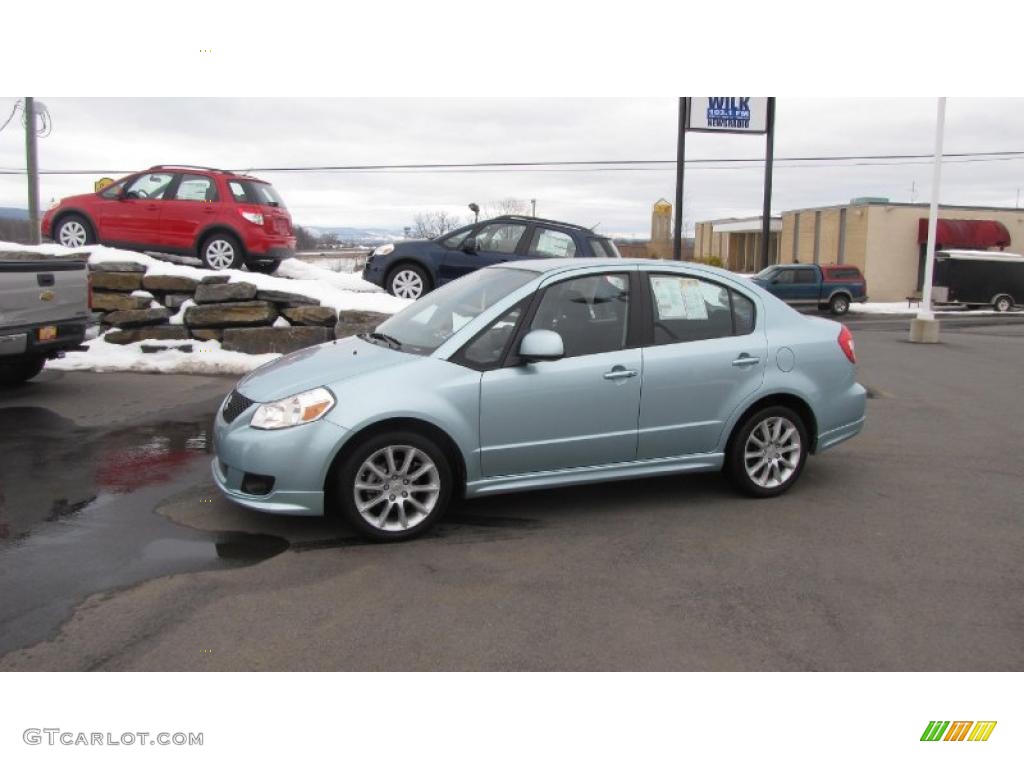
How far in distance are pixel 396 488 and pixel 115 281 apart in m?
8.66

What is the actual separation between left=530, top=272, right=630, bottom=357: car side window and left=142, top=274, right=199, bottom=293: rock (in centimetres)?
799

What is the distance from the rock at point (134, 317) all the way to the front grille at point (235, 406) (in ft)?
23.6

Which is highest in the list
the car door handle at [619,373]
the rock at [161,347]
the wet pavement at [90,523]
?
the car door handle at [619,373]

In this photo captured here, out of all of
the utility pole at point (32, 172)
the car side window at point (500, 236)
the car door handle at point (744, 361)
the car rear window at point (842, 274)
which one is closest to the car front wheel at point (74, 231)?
the utility pole at point (32, 172)

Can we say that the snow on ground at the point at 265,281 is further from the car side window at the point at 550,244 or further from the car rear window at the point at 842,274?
the car rear window at the point at 842,274

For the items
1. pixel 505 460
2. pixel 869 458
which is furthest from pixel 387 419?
pixel 869 458

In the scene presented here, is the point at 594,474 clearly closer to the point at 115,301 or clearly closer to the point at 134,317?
the point at 134,317

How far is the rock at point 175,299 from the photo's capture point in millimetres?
11953

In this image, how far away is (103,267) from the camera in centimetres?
1188

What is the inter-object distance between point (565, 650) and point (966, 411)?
7.14 m

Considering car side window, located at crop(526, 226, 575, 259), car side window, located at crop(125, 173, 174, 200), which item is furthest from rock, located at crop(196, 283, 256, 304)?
car side window, located at crop(526, 226, 575, 259)

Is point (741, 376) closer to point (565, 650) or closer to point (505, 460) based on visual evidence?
point (505, 460)

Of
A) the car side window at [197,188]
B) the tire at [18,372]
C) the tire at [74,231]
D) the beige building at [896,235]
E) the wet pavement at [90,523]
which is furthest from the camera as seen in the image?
the beige building at [896,235]

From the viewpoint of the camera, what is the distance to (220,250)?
13.8 meters
